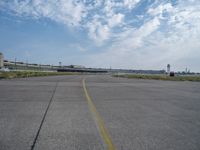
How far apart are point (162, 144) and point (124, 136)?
0.95 metres

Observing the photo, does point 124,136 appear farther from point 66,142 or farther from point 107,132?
point 66,142

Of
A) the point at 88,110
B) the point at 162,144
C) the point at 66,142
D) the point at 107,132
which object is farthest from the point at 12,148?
the point at 88,110

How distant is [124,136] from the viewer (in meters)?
5.54

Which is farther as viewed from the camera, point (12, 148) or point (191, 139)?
point (191, 139)

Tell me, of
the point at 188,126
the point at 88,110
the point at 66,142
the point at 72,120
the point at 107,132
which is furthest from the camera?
the point at 88,110

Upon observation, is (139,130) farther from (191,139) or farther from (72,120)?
(72,120)

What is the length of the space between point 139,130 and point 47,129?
8.14ft

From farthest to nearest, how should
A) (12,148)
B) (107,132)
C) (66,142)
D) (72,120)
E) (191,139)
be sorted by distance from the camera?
(72,120) → (107,132) → (191,139) → (66,142) → (12,148)

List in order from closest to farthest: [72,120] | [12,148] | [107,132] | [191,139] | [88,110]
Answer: [12,148]
[191,139]
[107,132]
[72,120]
[88,110]

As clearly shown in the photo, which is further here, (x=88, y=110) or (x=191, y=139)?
(x=88, y=110)

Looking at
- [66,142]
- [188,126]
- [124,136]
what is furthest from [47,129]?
[188,126]

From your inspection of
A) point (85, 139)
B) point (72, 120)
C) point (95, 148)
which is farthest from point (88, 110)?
point (95, 148)

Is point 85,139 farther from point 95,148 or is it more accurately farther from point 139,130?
point 139,130

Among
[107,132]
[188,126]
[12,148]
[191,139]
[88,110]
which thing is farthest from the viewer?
[88,110]
